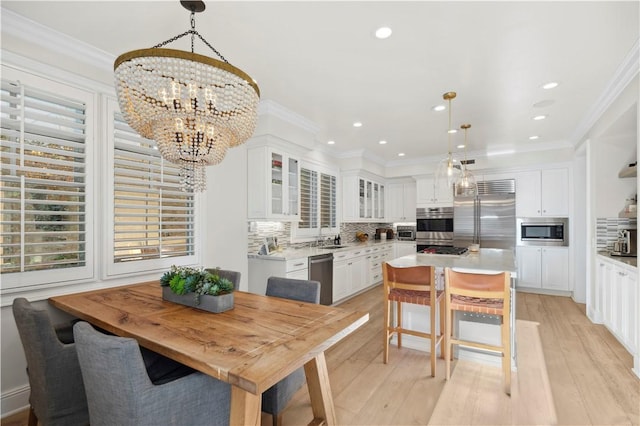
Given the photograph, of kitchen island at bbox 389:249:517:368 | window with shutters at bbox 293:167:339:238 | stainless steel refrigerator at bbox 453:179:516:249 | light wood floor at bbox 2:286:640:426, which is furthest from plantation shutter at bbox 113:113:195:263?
stainless steel refrigerator at bbox 453:179:516:249

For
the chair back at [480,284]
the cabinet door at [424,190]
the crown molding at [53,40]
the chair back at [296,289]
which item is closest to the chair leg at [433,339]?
the chair back at [480,284]

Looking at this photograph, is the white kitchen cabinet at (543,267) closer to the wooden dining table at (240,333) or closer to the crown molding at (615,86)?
the crown molding at (615,86)

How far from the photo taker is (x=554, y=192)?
17.7 feet

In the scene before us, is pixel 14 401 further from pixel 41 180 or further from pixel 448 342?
pixel 448 342

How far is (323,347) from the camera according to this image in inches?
55.6

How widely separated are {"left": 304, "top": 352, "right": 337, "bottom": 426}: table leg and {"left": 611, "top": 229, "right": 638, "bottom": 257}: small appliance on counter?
379 cm

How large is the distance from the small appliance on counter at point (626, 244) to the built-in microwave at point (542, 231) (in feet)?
5.60

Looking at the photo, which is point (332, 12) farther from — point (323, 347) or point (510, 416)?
point (510, 416)

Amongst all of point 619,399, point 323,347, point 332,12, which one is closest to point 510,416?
point 619,399

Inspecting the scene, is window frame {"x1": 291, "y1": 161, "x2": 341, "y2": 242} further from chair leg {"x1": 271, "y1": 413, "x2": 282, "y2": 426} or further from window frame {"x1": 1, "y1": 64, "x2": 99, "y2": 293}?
chair leg {"x1": 271, "y1": 413, "x2": 282, "y2": 426}

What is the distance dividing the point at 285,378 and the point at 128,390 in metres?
0.84

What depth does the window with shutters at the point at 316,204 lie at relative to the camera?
16.3ft

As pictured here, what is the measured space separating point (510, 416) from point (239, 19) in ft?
10.7

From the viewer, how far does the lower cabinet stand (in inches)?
110
